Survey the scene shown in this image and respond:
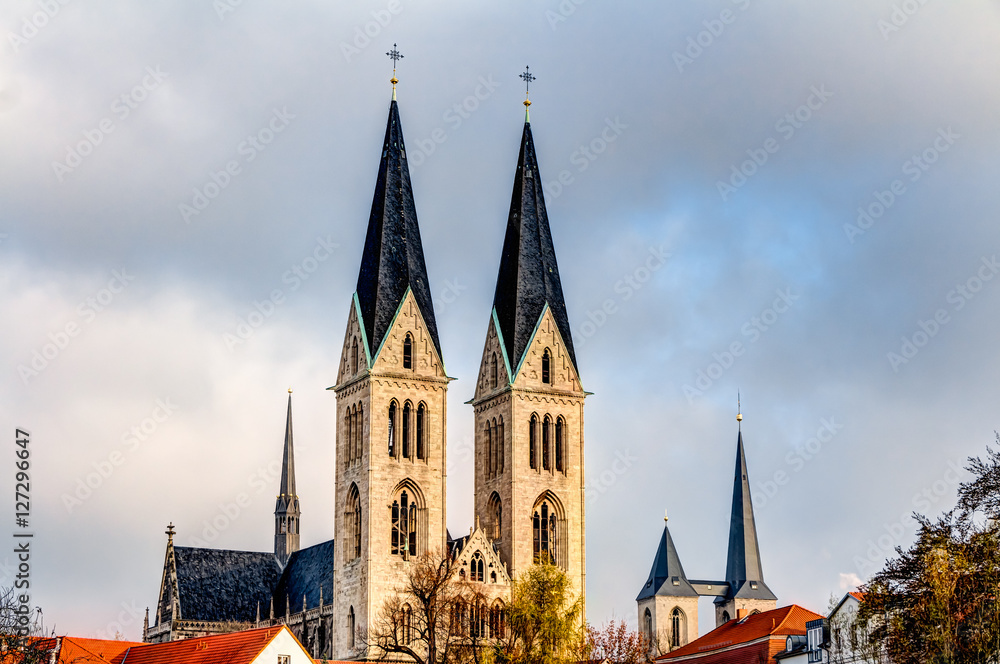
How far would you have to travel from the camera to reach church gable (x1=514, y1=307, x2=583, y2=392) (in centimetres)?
9112

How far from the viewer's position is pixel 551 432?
91.5 metres

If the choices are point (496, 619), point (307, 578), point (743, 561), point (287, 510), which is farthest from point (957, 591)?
point (743, 561)

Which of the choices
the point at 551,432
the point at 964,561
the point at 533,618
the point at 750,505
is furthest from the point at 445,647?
the point at 750,505

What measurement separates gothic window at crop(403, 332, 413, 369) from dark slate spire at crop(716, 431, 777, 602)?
54750 millimetres

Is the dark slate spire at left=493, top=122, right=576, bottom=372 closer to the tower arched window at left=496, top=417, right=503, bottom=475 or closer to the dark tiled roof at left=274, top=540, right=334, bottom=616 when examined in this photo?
the tower arched window at left=496, top=417, right=503, bottom=475

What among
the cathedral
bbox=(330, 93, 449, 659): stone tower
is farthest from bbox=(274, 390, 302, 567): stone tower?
bbox=(330, 93, 449, 659): stone tower

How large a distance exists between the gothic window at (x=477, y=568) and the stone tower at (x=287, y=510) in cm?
3298

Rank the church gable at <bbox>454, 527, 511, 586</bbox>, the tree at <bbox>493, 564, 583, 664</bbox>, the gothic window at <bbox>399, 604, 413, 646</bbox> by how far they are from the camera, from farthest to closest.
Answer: the church gable at <bbox>454, 527, 511, 586</bbox>
the gothic window at <bbox>399, 604, 413, 646</bbox>
the tree at <bbox>493, 564, 583, 664</bbox>

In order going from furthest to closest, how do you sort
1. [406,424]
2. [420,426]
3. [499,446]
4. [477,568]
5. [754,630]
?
[754,630] → [499,446] → [420,426] → [406,424] → [477,568]

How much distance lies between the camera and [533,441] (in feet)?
299

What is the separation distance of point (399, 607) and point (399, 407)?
10.3m

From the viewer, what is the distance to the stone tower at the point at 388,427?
87.6 m

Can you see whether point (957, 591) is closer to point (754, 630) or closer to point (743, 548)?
point (754, 630)

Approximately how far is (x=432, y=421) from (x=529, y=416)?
5.08 m
